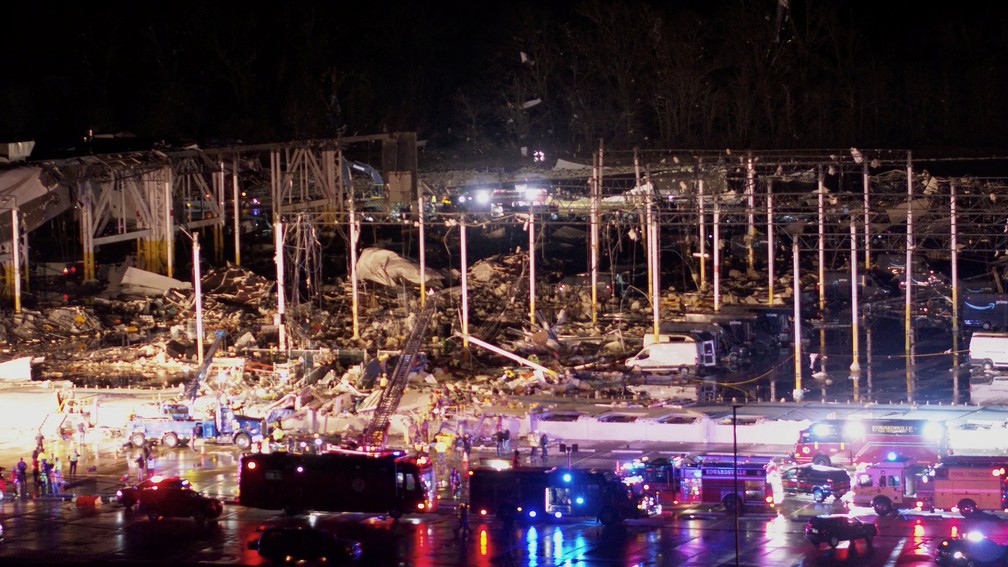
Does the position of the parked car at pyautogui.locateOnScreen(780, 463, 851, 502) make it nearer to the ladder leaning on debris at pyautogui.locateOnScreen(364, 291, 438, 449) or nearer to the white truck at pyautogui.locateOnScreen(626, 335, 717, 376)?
the ladder leaning on debris at pyautogui.locateOnScreen(364, 291, 438, 449)

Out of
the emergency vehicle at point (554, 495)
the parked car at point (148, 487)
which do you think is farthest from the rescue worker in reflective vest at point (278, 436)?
the emergency vehicle at point (554, 495)

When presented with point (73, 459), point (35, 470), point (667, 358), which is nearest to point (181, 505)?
point (35, 470)

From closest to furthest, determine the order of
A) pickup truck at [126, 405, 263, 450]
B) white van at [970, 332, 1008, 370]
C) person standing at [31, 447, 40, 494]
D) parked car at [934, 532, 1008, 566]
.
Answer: parked car at [934, 532, 1008, 566], person standing at [31, 447, 40, 494], pickup truck at [126, 405, 263, 450], white van at [970, 332, 1008, 370]

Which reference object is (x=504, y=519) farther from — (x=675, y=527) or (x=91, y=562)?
(x=91, y=562)

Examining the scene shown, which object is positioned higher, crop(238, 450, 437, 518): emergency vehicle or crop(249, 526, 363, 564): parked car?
crop(238, 450, 437, 518): emergency vehicle

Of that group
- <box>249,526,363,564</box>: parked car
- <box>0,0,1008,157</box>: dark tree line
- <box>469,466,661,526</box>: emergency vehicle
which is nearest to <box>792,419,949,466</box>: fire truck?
<box>469,466,661,526</box>: emergency vehicle

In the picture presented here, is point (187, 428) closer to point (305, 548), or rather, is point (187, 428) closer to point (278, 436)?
point (278, 436)
